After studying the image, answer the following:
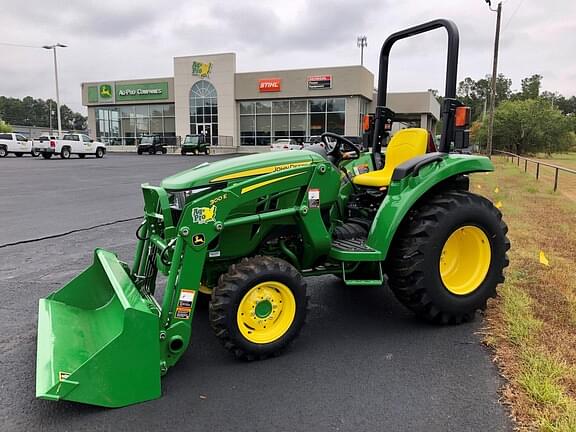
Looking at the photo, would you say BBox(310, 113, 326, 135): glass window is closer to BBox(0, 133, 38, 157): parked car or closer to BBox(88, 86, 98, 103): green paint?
BBox(0, 133, 38, 157): parked car

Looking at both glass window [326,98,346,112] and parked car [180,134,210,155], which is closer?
parked car [180,134,210,155]

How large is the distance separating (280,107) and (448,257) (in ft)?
127

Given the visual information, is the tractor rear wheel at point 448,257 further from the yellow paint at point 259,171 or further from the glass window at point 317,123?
A: the glass window at point 317,123

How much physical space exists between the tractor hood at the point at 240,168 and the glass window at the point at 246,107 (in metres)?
40.1

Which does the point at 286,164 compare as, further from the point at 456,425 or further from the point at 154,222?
the point at 456,425

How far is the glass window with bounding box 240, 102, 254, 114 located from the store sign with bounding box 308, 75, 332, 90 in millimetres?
5900

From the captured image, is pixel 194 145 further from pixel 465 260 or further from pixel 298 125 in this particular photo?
pixel 465 260

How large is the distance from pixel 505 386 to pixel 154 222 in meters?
2.62

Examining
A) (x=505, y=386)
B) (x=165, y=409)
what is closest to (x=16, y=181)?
(x=165, y=409)

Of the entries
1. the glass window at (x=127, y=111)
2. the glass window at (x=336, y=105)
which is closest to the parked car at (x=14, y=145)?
the glass window at (x=127, y=111)

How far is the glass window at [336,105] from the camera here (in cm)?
3909

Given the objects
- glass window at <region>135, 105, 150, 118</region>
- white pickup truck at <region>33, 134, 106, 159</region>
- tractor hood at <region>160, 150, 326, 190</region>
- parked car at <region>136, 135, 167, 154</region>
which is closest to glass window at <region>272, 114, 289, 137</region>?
parked car at <region>136, 135, 167, 154</region>

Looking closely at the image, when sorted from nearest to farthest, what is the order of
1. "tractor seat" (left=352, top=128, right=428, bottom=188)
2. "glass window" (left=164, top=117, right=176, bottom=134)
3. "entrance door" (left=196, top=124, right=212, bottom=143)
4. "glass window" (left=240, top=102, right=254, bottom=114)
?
"tractor seat" (left=352, top=128, right=428, bottom=188), "glass window" (left=240, top=102, right=254, bottom=114), "entrance door" (left=196, top=124, right=212, bottom=143), "glass window" (left=164, top=117, right=176, bottom=134)

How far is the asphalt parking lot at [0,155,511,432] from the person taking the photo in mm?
2577
